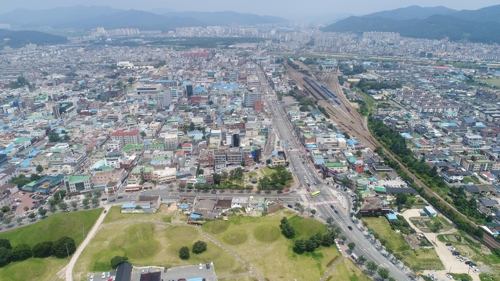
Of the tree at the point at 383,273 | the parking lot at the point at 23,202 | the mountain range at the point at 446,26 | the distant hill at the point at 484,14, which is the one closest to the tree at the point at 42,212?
the parking lot at the point at 23,202

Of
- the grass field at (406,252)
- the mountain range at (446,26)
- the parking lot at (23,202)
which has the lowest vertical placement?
the parking lot at (23,202)

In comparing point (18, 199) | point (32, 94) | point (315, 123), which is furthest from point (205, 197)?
point (32, 94)

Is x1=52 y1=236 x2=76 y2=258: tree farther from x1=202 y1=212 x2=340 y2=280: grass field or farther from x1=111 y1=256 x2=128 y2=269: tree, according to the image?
x1=202 y1=212 x2=340 y2=280: grass field

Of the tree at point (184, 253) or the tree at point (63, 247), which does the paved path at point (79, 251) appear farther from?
the tree at point (184, 253)

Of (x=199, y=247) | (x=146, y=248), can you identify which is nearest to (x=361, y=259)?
(x=199, y=247)

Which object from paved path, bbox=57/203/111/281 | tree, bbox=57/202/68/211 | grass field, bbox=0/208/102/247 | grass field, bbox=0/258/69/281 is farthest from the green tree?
tree, bbox=57/202/68/211

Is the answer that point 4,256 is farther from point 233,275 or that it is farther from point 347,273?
point 347,273
